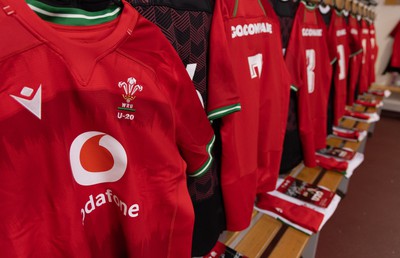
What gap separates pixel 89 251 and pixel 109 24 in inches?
16.5

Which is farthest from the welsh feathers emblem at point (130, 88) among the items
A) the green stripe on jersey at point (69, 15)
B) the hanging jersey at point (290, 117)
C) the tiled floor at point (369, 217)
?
the tiled floor at point (369, 217)

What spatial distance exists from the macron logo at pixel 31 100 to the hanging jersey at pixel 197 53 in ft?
0.79

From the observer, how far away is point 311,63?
1198mm

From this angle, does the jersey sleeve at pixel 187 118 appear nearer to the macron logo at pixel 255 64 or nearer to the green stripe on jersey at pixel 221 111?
the green stripe on jersey at pixel 221 111

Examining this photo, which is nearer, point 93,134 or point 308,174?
point 93,134

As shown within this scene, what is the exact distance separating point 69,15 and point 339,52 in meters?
1.52

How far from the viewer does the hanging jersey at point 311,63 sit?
105cm

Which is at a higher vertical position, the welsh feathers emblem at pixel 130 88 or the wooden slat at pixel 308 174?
the welsh feathers emblem at pixel 130 88

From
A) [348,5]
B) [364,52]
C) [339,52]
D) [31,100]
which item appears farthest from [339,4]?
[31,100]

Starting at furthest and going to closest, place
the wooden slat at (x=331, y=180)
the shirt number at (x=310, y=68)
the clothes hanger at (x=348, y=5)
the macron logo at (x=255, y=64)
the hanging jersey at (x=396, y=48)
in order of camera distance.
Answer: the hanging jersey at (x=396, y=48), the clothes hanger at (x=348, y=5), the wooden slat at (x=331, y=180), the shirt number at (x=310, y=68), the macron logo at (x=255, y=64)

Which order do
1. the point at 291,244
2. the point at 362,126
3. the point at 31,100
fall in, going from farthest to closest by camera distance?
1. the point at 362,126
2. the point at 291,244
3. the point at 31,100

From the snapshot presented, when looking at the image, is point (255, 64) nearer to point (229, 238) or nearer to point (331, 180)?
point (229, 238)

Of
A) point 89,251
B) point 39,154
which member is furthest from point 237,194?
point 39,154

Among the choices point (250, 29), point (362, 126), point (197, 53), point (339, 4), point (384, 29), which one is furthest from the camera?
point (384, 29)
